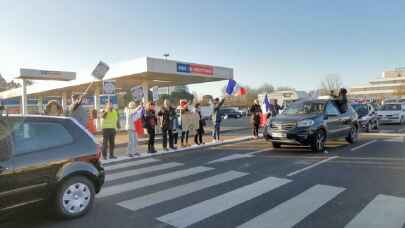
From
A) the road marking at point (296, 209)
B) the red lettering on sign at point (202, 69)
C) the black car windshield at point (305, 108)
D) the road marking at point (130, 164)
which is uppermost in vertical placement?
the red lettering on sign at point (202, 69)

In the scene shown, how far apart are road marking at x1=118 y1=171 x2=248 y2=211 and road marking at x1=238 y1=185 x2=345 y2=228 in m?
1.79

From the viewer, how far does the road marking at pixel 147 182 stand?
21.5 feet

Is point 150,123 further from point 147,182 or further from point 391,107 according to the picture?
point 391,107

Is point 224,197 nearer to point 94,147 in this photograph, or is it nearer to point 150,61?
point 94,147

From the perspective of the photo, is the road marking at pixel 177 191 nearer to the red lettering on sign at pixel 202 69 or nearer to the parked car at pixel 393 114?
the red lettering on sign at pixel 202 69

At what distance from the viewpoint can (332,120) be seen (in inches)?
460

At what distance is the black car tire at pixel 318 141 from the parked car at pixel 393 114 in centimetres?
1473

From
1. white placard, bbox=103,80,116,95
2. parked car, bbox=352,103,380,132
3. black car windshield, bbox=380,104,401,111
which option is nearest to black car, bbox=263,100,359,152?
parked car, bbox=352,103,380,132

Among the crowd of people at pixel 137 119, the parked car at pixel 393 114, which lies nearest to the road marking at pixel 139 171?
the crowd of people at pixel 137 119

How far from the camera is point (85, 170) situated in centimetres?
520

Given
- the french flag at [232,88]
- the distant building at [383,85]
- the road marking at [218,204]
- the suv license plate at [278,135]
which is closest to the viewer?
the road marking at [218,204]

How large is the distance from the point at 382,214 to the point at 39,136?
16.9 ft

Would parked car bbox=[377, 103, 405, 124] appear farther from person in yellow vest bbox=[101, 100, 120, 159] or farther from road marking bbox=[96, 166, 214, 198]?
person in yellow vest bbox=[101, 100, 120, 159]

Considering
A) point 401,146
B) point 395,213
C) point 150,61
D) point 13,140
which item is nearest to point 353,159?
point 401,146
